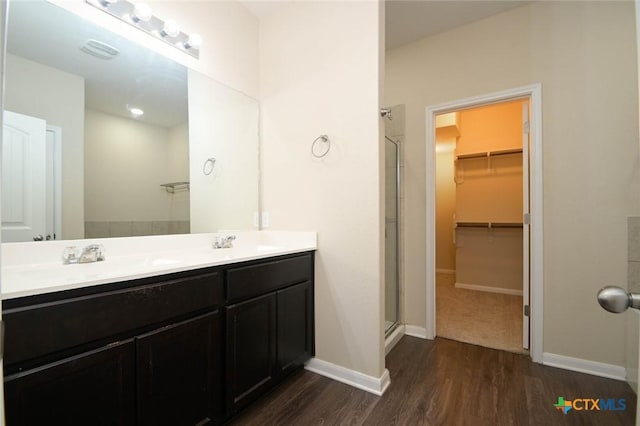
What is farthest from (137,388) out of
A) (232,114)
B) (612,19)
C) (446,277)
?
(446,277)

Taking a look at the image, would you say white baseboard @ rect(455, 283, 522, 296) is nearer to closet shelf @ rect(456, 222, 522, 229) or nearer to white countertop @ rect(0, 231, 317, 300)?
closet shelf @ rect(456, 222, 522, 229)

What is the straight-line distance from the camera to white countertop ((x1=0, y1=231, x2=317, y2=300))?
3.25ft

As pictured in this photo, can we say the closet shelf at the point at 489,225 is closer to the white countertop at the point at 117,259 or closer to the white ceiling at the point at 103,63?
the white countertop at the point at 117,259

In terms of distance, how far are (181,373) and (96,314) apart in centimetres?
45

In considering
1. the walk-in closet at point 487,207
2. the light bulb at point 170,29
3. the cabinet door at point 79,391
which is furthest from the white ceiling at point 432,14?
the cabinet door at point 79,391

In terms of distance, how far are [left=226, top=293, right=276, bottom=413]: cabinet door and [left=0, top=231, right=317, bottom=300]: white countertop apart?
28 cm

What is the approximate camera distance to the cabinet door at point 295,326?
1768 millimetres

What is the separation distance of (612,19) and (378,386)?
2890 mm

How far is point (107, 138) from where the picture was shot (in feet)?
5.20

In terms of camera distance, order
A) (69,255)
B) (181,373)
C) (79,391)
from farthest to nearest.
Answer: (69,255)
(181,373)
(79,391)

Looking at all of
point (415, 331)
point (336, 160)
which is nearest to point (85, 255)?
point (336, 160)

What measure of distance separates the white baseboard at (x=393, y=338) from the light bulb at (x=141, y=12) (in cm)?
267

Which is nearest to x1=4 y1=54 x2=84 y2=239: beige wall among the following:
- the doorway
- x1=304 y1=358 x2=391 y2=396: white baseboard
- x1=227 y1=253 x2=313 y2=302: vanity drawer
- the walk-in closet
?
x1=227 y1=253 x2=313 y2=302: vanity drawer

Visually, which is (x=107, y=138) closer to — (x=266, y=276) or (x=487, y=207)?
(x=266, y=276)
